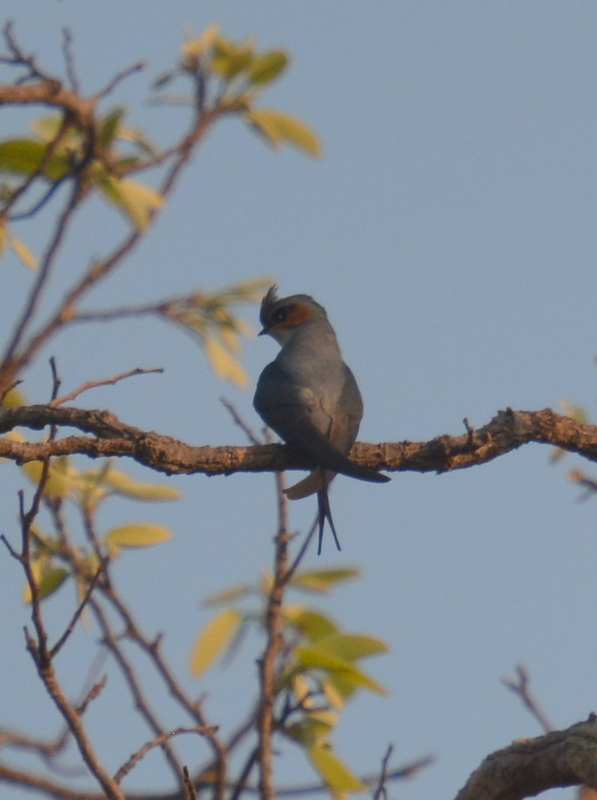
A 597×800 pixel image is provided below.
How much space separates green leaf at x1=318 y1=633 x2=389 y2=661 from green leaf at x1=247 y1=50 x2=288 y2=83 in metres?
2.39

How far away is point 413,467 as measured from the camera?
12.5 ft

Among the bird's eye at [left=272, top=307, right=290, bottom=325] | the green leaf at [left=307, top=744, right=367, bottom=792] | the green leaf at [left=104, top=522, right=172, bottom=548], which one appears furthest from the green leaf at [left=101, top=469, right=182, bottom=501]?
the bird's eye at [left=272, top=307, right=290, bottom=325]

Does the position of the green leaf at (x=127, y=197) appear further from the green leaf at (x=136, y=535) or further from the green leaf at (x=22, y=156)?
the green leaf at (x=136, y=535)

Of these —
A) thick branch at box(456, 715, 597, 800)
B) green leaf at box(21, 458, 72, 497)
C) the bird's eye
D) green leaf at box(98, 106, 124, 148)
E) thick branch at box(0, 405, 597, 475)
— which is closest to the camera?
thick branch at box(456, 715, 597, 800)

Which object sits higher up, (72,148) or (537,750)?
(72,148)

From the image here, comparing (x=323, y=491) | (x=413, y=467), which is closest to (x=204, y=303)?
(x=323, y=491)

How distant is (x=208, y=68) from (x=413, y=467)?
2.49 meters

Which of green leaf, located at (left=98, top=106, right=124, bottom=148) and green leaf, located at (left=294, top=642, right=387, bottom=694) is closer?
green leaf, located at (left=294, top=642, right=387, bottom=694)

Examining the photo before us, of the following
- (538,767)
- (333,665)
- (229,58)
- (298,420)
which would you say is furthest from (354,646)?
(229,58)

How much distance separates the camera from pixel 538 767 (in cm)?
298

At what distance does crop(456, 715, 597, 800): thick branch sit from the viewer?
287 centimetres

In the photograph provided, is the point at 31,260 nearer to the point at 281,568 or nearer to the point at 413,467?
the point at 281,568

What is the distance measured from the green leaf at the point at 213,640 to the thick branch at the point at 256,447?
814 mm

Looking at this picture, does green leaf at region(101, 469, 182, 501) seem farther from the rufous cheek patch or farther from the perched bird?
the rufous cheek patch
